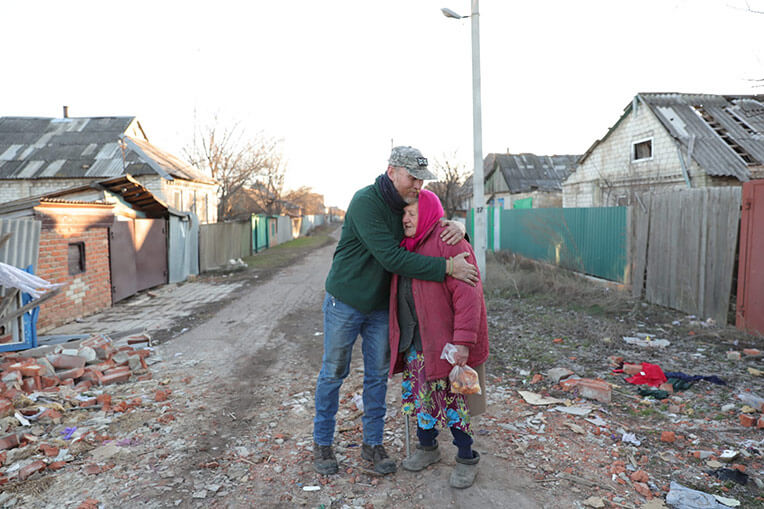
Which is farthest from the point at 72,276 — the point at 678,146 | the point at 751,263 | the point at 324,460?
the point at 678,146

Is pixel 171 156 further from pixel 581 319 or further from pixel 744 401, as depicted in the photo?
pixel 744 401

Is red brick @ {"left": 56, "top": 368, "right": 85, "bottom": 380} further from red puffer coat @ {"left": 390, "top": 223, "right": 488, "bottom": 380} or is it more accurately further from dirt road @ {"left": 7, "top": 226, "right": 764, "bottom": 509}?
red puffer coat @ {"left": 390, "top": 223, "right": 488, "bottom": 380}

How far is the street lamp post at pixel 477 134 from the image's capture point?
951 centimetres

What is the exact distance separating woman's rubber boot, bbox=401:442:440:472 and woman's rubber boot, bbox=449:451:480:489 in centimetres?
21

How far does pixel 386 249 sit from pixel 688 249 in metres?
6.14

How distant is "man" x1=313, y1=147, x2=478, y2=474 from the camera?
2570 mm

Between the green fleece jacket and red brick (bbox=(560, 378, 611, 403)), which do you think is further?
red brick (bbox=(560, 378, 611, 403))

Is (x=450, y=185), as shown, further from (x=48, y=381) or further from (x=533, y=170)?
(x=48, y=381)

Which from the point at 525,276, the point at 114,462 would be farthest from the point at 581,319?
the point at 114,462

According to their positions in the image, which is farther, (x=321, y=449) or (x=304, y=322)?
(x=304, y=322)

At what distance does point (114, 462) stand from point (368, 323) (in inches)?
76.0

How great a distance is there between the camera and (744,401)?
3791mm

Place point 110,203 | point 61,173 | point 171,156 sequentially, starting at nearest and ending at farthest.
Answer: point 110,203, point 61,173, point 171,156

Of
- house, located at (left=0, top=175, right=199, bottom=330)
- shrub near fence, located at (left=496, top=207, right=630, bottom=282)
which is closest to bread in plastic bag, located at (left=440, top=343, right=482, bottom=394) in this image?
house, located at (left=0, top=175, right=199, bottom=330)
